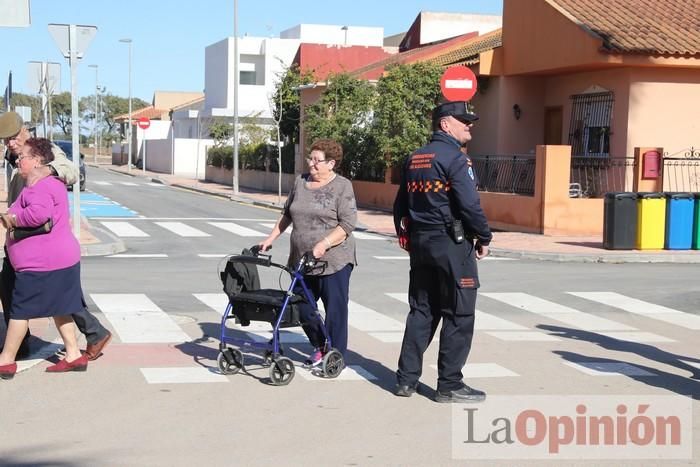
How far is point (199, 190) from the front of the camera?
40750mm

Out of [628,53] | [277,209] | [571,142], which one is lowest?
[277,209]

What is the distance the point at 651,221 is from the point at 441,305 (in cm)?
1310

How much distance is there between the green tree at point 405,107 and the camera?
28.5 m

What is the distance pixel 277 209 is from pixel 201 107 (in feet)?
124

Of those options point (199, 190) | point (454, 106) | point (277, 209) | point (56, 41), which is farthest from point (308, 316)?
point (199, 190)

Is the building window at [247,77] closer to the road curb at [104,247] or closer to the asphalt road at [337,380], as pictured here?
the road curb at [104,247]

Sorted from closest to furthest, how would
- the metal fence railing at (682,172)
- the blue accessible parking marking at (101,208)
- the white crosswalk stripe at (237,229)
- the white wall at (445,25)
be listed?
the white crosswalk stripe at (237,229)
the metal fence railing at (682,172)
the blue accessible parking marking at (101,208)
the white wall at (445,25)

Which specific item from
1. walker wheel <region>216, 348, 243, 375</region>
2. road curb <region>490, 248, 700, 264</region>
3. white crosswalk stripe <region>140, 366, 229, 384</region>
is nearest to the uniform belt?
walker wheel <region>216, 348, 243, 375</region>

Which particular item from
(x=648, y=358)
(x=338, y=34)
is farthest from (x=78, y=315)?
(x=338, y=34)

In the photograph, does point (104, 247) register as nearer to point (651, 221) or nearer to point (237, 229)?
point (237, 229)

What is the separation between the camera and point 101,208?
28.7 m

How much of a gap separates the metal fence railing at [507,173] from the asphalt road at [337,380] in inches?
339

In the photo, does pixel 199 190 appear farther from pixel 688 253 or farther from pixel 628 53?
pixel 688 253

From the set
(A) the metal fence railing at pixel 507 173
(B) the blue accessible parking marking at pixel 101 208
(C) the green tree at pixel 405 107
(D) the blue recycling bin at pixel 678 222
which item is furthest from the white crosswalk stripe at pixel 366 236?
(B) the blue accessible parking marking at pixel 101 208
